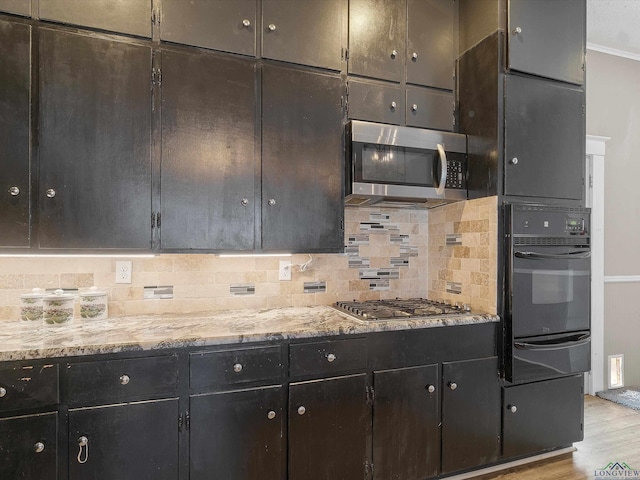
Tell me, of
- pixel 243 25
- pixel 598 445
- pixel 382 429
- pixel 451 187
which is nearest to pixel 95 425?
pixel 382 429

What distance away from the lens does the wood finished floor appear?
2277 millimetres

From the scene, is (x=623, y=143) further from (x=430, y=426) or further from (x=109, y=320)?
(x=109, y=320)

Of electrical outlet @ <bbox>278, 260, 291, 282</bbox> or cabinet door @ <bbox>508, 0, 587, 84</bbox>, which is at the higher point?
cabinet door @ <bbox>508, 0, 587, 84</bbox>

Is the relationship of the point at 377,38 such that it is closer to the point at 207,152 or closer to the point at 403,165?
the point at 403,165

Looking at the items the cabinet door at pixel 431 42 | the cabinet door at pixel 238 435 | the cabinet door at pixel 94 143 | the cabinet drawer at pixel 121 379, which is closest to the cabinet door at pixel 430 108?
the cabinet door at pixel 431 42

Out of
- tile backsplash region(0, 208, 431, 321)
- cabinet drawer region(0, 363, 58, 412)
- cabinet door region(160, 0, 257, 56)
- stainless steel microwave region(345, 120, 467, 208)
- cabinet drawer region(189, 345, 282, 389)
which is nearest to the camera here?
cabinet drawer region(0, 363, 58, 412)

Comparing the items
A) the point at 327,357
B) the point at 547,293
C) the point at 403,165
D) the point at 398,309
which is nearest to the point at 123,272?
the point at 327,357

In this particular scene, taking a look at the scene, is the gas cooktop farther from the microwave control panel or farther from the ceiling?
the ceiling

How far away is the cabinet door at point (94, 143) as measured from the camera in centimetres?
178

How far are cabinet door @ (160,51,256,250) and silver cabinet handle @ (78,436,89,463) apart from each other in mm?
862

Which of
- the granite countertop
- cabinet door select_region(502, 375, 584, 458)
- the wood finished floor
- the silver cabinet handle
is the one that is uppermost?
the granite countertop

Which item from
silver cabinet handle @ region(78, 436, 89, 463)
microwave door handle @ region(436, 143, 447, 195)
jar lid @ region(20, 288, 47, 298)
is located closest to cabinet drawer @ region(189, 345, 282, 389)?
silver cabinet handle @ region(78, 436, 89, 463)

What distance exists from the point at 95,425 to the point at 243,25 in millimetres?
1976

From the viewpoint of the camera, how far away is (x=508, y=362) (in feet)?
7.43
